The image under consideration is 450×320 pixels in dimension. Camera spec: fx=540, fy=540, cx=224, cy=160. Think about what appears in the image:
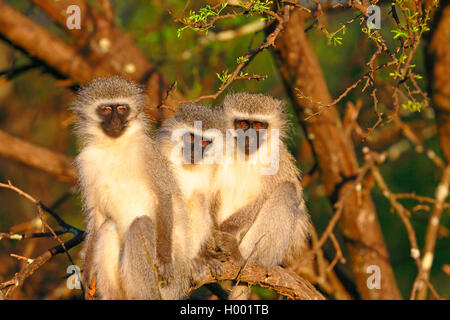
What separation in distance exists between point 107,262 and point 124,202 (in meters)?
0.47

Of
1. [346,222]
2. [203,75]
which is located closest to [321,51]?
[203,75]

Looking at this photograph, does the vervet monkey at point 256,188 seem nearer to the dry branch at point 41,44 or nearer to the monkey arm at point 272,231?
the monkey arm at point 272,231

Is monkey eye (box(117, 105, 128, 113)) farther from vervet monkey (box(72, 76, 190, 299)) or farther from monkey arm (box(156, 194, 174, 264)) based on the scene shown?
monkey arm (box(156, 194, 174, 264))

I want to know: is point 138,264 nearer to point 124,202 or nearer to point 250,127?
point 124,202

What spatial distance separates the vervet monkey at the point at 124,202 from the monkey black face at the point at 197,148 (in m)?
0.29

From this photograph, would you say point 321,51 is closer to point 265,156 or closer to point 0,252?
point 265,156

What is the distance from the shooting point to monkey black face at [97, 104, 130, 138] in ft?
13.3

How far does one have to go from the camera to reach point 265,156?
4.91 meters

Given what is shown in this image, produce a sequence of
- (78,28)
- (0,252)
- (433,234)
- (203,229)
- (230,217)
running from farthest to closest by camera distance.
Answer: (0,252) < (78,28) < (433,234) < (230,217) < (203,229)

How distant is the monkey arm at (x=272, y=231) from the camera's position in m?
4.67

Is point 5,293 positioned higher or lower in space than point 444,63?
lower

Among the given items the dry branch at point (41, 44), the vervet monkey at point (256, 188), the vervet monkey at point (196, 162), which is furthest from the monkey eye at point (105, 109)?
the dry branch at point (41, 44)
